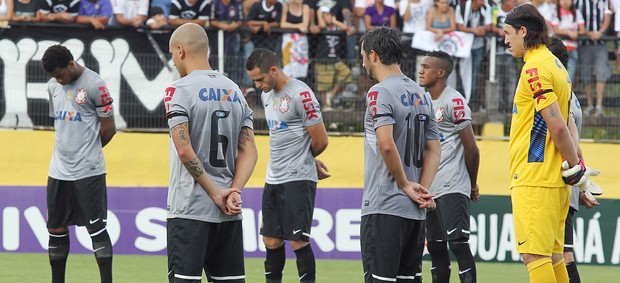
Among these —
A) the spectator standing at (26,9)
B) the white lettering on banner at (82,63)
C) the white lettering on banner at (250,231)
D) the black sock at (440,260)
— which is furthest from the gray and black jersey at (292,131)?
the spectator standing at (26,9)

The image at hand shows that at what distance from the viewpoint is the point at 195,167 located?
693cm

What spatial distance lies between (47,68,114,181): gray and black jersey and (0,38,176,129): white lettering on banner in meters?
4.39

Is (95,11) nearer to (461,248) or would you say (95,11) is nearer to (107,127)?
(107,127)

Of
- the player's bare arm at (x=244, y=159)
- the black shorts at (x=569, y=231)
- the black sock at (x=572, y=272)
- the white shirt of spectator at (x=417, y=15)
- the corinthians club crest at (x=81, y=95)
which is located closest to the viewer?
the player's bare arm at (x=244, y=159)

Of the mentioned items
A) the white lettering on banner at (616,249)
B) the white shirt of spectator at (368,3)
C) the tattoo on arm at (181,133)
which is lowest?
the white lettering on banner at (616,249)

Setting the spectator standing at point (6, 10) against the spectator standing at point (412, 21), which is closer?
the spectator standing at point (6, 10)

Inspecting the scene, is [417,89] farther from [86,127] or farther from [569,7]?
[569,7]

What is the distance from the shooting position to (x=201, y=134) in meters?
7.03

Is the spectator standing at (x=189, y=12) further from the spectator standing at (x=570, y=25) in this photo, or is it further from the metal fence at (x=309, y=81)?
the spectator standing at (x=570, y=25)

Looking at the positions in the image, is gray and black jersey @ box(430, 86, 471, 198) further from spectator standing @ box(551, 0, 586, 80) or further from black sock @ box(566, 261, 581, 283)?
spectator standing @ box(551, 0, 586, 80)

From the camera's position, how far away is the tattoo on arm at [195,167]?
6.91m

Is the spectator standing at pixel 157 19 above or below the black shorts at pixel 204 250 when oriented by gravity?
above

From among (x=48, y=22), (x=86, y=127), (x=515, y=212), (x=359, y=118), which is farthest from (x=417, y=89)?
(x=48, y=22)

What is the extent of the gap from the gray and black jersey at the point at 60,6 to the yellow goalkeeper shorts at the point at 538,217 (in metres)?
9.15
